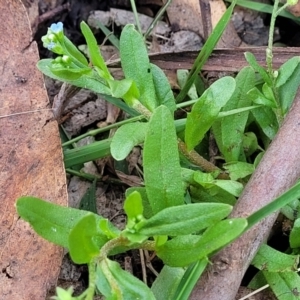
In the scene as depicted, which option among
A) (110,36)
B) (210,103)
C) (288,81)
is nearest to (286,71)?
(288,81)

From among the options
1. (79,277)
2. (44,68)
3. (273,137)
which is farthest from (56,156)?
(273,137)

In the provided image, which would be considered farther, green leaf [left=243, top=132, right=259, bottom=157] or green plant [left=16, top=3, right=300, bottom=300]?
green leaf [left=243, top=132, right=259, bottom=157]

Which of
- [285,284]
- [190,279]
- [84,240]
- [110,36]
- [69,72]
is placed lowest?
[285,284]

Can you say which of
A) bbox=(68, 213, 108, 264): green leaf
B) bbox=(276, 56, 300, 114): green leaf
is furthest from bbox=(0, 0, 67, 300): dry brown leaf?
bbox=(276, 56, 300, 114): green leaf

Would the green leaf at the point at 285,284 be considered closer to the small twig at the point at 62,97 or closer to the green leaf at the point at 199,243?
the green leaf at the point at 199,243

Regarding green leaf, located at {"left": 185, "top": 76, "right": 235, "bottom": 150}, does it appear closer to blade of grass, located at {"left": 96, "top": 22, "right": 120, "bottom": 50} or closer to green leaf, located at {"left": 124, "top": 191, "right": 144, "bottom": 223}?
green leaf, located at {"left": 124, "top": 191, "right": 144, "bottom": 223}

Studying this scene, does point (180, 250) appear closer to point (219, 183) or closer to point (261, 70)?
point (219, 183)
